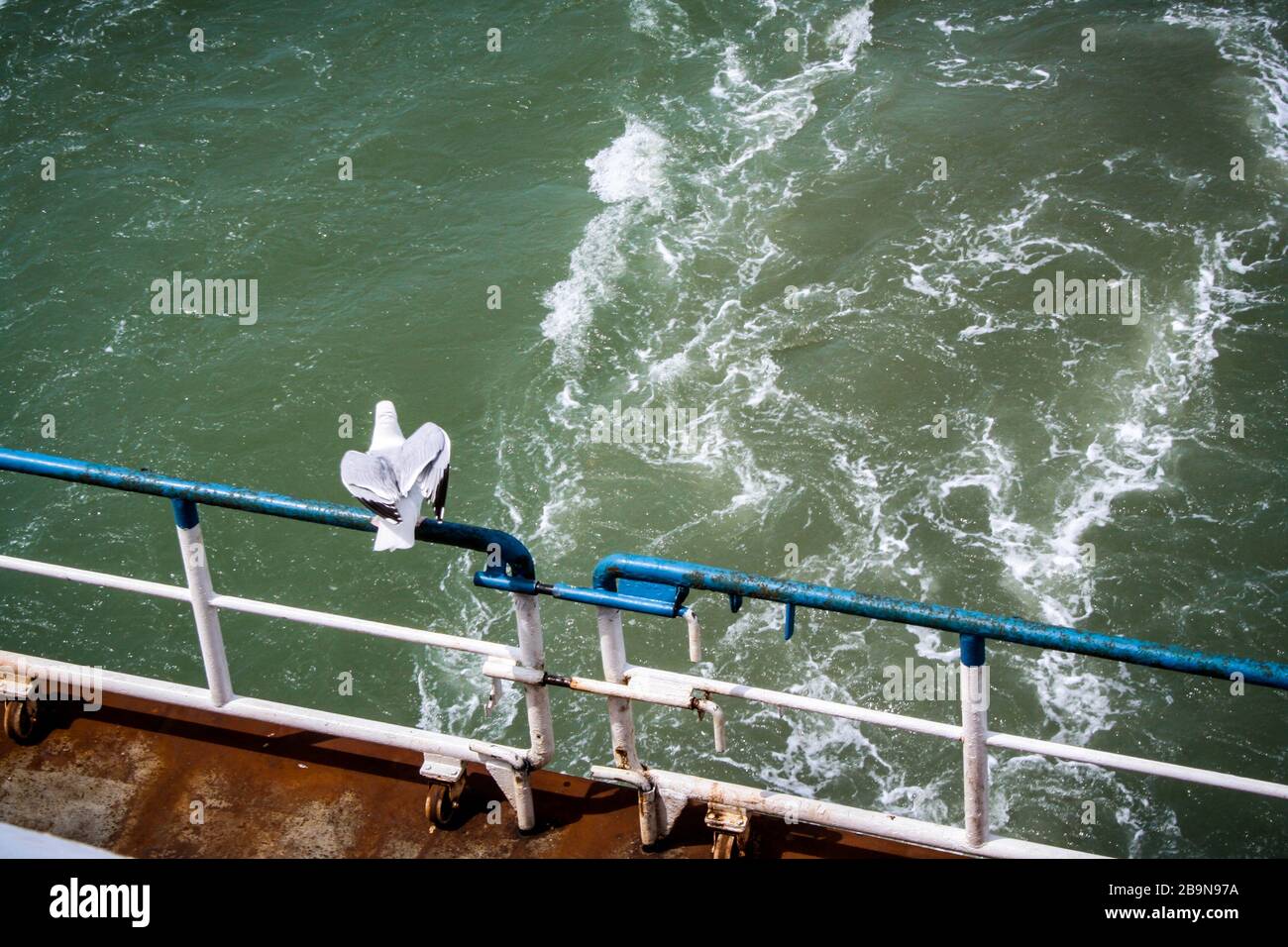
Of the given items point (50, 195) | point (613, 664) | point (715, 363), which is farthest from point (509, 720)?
point (50, 195)

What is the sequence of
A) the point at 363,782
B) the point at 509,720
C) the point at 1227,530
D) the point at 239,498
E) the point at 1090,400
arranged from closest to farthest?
the point at 239,498 → the point at 363,782 → the point at 509,720 → the point at 1227,530 → the point at 1090,400

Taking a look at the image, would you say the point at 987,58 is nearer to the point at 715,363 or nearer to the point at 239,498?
the point at 715,363

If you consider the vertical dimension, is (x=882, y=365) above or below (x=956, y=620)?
below

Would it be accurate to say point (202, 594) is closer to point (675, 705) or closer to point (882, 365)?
point (675, 705)

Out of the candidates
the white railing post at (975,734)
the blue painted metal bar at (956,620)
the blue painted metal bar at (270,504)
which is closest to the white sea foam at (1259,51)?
the white railing post at (975,734)

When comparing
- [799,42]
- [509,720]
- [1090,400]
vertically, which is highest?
[799,42]

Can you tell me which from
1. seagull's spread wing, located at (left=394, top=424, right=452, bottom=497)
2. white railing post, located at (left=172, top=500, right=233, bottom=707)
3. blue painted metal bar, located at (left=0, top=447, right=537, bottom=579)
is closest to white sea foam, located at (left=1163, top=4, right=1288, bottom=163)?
seagull's spread wing, located at (left=394, top=424, right=452, bottom=497)

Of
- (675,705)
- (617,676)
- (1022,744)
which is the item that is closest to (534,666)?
(617,676)
